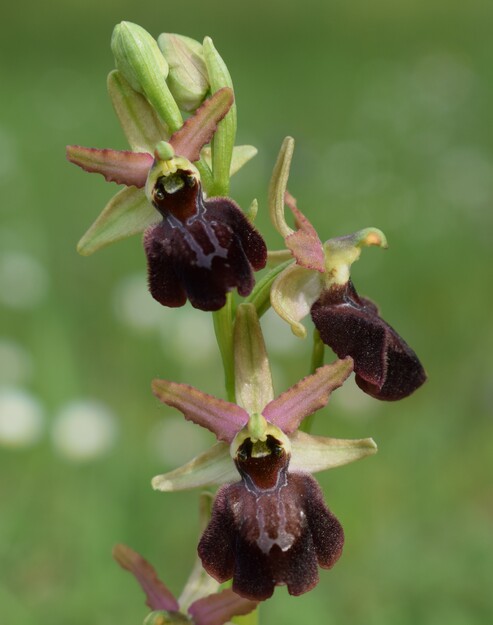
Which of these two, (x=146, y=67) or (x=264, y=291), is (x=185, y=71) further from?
(x=264, y=291)

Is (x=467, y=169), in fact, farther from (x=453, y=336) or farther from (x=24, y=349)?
(x=24, y=349)

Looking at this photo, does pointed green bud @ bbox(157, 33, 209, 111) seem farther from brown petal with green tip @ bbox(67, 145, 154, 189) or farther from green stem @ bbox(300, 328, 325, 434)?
green stem @ bbox(300, 328, 325, 434)

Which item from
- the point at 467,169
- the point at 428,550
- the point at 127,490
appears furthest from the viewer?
Answer: the point at 467,169

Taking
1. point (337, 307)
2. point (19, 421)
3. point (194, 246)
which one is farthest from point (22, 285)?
point (194, 246)

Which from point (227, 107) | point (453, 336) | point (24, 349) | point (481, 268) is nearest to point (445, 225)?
point (481, 268)

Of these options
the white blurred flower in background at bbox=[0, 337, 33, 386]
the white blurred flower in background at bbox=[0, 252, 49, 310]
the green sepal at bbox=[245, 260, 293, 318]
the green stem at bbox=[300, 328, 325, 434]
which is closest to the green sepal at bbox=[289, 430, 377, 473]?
the green stem at bbox=[300, 328, 325, 434]

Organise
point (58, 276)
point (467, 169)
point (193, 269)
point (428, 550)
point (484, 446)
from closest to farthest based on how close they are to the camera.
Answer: point (193, 269) < point (428, 550) < point (484, 446) < point (58, 276) < point (467, 169)
